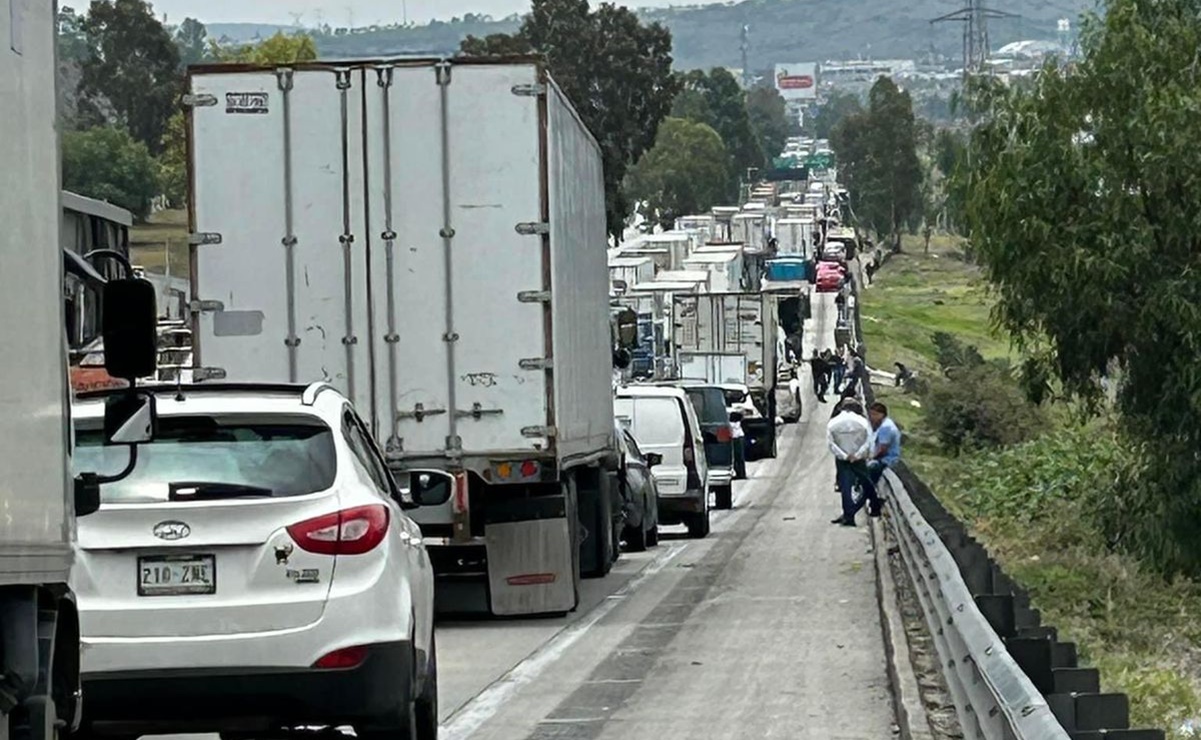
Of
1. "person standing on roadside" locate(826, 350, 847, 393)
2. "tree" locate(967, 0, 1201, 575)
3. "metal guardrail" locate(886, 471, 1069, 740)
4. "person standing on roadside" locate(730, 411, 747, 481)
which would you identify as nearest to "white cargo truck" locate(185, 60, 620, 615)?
"metal guardrail" locate(886, 471, 1069, 740)

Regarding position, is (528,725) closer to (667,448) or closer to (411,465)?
(411,465)

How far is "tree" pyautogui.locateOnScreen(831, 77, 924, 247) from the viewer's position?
147875mm

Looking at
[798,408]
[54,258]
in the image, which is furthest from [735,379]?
[54,258]

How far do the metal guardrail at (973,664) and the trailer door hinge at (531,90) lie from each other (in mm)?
4336

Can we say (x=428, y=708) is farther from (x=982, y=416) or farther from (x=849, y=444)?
(x=982, y=416)

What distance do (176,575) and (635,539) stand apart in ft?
59.8

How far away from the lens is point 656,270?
97562 mm

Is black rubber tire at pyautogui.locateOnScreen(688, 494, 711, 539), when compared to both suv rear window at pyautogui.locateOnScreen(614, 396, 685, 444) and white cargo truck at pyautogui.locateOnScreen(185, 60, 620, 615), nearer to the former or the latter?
suv rear window at pyautogui.locateOnScreen(614, 396, 685, 444)

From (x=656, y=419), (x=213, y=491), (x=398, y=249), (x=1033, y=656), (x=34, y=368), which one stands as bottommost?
(x=656, y=419)

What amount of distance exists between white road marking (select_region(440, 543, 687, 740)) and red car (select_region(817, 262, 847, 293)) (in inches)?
4214

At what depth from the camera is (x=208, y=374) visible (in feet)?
58.8

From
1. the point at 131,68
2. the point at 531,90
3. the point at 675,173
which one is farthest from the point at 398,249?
the point at 675,173

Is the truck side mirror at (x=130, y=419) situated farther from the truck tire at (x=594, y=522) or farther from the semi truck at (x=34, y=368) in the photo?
the truck tire at (x=594, y=522)

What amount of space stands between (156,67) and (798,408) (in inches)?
1780
